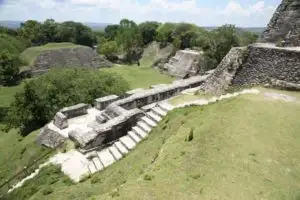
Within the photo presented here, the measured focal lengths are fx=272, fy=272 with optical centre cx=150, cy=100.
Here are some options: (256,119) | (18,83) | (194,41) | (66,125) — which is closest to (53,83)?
→ (66,125)

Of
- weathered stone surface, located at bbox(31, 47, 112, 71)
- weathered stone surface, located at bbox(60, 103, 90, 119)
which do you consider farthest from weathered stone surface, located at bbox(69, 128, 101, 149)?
weathered stone surface, located at bbox(31, 47, 112, 71)

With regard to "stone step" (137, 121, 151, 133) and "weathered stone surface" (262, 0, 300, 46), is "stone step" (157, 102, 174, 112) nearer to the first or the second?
"stone step" (137, 121, 151, 133)

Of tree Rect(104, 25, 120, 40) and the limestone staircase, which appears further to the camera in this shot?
tree Rect(104, 25, 120, 40)

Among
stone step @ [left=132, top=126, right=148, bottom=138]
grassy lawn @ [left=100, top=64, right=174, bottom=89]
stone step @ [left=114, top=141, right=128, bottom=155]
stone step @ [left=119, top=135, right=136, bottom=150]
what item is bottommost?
grassy lawn @ [left=100, top=64, right=174, bottom=89]

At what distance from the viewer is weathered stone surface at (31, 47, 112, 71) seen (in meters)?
45.0

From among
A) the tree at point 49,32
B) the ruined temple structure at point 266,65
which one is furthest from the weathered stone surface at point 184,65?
the tree at point 49,32

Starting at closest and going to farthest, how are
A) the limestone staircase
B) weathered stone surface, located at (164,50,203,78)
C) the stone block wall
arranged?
1. the limestone staircase
2. the stone block wall
3. weathered stone surface, located at (164,50,203,78)

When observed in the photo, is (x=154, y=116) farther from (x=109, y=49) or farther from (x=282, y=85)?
(x=109, y=49)

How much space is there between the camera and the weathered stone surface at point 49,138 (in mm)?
13008

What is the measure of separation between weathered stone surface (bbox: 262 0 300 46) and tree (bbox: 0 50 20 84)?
37.3m

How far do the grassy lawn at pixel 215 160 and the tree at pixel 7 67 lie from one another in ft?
115

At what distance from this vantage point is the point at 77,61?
4759 cm

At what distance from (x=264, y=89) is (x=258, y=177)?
6536 millimetres

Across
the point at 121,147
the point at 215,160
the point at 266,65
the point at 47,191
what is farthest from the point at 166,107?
the point at 47,191
